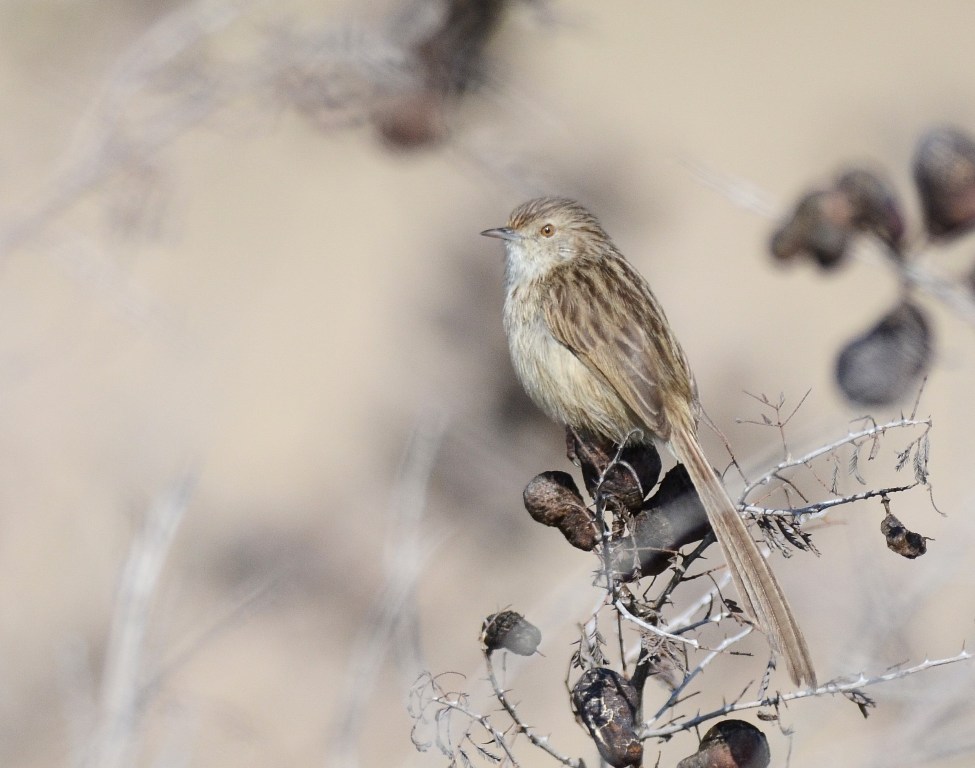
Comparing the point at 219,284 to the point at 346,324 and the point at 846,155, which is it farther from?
the point at 846,155

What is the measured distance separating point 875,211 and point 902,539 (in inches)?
57.6

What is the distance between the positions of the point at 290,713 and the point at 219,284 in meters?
4.86

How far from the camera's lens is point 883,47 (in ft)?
48.5

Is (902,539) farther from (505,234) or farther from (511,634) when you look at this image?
(505,234)

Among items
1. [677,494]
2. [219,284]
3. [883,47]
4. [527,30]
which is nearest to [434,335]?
[219,284]

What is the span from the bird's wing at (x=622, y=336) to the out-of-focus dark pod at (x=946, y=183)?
1.34 meters

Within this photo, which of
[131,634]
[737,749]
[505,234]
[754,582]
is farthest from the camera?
[505,234]

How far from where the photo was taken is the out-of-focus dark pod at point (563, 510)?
3.30 meters

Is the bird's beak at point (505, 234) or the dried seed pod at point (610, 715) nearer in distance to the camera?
the dried seed pod at point (610, 715)

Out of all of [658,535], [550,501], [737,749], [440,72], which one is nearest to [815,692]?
[737,749]

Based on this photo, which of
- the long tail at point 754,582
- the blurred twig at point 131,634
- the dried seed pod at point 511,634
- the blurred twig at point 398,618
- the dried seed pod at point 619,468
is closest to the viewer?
the dried seed pod at point 511,634

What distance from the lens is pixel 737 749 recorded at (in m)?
2.83

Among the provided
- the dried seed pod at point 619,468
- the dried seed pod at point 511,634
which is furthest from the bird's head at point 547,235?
the dried seed pod at point 511,634

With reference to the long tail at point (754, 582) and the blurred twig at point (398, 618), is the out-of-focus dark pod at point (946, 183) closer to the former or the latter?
the long tail at point (754, 582)
